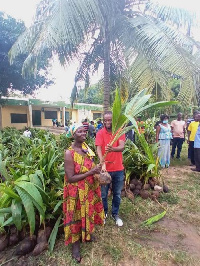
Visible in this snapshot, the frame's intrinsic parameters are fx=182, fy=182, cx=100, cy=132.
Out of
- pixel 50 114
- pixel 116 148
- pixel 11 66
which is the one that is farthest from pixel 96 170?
pixel 50 114

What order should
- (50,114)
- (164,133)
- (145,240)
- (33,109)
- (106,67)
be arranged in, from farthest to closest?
(50,114) < (33,109) < (106,67) < (164,133) < (145,240)

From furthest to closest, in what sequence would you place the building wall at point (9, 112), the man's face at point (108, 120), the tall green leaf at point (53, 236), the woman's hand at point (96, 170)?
the building wall at point (9, 112) → the man's face at point (108, 120) → the tall green leaf at point (53, 236) → the woman's hand at point (96, 170)

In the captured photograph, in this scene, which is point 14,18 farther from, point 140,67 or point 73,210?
point 73,210

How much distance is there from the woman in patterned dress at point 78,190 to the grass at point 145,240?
0.21m

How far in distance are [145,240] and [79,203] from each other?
101 centimetres

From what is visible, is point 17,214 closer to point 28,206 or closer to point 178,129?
point 28,206

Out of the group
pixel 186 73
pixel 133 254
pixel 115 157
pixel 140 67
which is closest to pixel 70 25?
pixel 140 67

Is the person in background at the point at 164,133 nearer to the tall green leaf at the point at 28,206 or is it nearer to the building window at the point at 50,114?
the tall green leaf at the point at 28,206

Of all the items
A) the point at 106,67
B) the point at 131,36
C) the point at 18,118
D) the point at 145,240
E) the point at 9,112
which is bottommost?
the point at 145,240

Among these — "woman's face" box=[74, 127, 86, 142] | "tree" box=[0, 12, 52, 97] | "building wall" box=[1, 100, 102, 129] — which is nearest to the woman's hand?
"woman's face" box=[74, 127, 86, 142]

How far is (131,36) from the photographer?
15.6 ft

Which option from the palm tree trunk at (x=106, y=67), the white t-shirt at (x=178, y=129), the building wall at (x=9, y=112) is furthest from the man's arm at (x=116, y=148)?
the building wall at (x=9, y=112)

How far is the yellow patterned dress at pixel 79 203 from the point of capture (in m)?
1.78

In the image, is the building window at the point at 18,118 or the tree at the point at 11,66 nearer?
the tree at the point at 11,66
